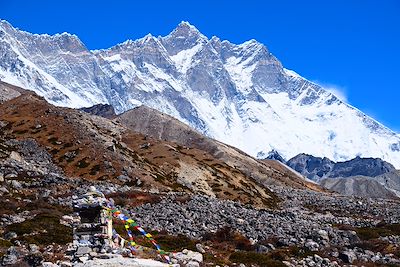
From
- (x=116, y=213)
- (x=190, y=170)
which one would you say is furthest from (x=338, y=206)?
(x=116, y=213)

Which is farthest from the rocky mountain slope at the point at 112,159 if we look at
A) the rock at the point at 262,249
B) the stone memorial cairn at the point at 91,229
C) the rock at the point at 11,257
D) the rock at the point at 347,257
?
the stone memorial cairn at the point at 91,229

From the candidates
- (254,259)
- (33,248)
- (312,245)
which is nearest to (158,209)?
(312,245)

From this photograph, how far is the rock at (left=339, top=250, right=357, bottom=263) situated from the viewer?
34.6m

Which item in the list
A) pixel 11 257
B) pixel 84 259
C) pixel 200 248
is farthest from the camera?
pixel 200 248

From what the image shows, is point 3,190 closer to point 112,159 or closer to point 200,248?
point 200,248

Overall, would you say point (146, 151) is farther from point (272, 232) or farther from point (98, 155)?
point (272, 232)

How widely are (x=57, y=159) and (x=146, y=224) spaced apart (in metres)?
37.1

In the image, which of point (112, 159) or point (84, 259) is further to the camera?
point (112, 159)

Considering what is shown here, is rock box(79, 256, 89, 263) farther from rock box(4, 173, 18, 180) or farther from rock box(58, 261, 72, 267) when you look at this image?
rock box(4, 173, 18, 180)

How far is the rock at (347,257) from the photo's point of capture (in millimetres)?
34594

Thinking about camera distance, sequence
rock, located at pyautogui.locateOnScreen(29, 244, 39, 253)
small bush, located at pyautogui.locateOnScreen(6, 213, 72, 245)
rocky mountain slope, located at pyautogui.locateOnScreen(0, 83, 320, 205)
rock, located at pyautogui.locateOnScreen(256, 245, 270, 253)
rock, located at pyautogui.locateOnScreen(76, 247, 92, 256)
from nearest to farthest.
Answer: rock, located at pyautogui.locateOnScreen(76, 247, 92, 256) < rock, located at pyautogui.locateOnScreen(29, 244, 39, 253) < small bush, located at pyautogui.locateOnScreen(6, 213, 72, 245) < rock, located at pyautogui.locateOnScreen(256, 245, 270, 253) < rocky mountain slope, located at pyautogui.locateOnScreen(0, 83, 320, 205)

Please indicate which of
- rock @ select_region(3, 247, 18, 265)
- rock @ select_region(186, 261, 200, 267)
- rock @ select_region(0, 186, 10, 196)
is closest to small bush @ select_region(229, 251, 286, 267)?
rock @ select_region(186, 261, 200, 267)

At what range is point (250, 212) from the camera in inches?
2068

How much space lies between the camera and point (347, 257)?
34812 millimetres
